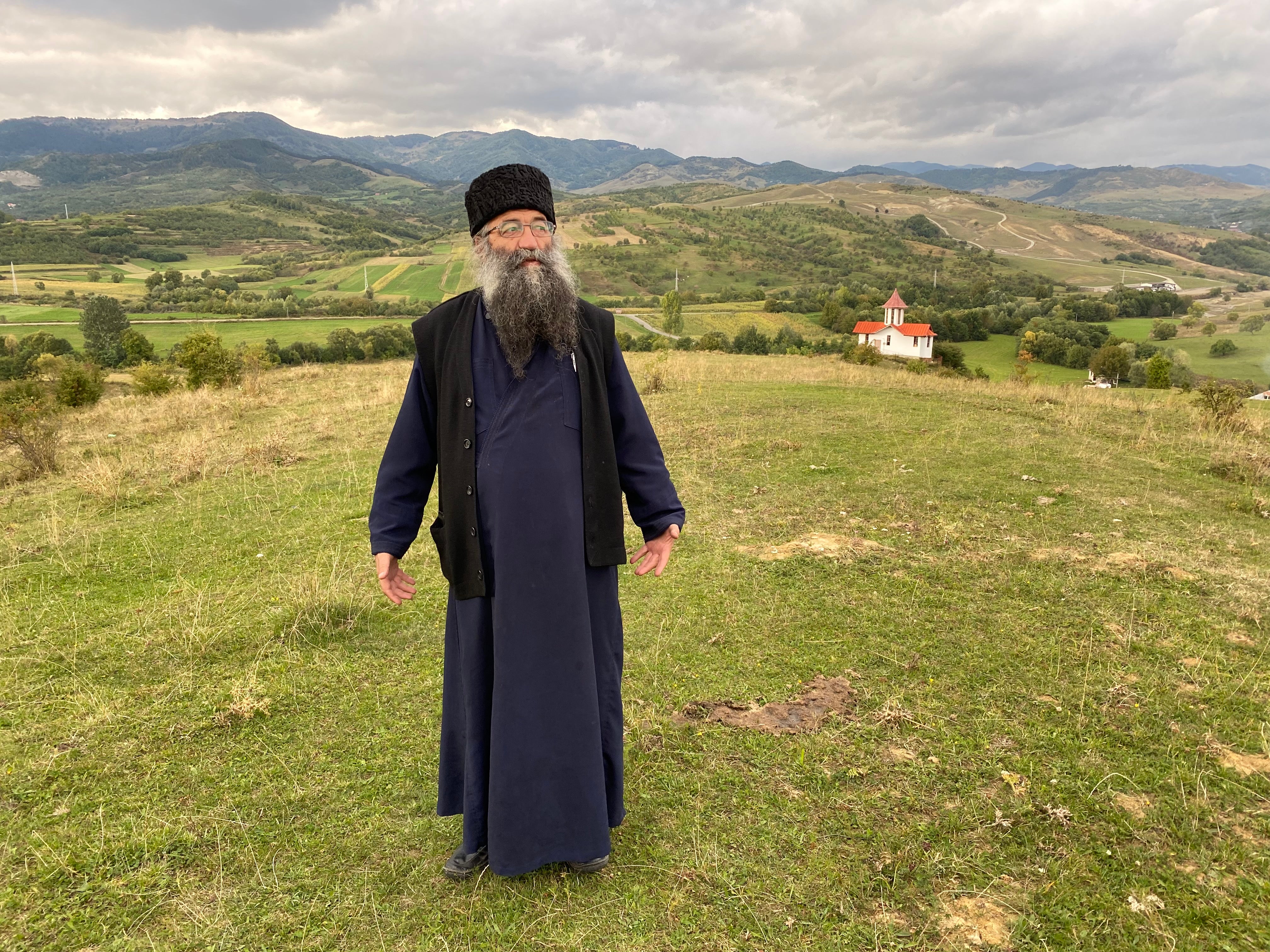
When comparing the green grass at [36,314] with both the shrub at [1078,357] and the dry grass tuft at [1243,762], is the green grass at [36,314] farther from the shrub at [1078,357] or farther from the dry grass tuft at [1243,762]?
the shrub at [1078,357]

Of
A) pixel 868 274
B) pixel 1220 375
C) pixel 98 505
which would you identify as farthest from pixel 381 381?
pixel 868 274

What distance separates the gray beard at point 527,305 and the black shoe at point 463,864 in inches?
79.3

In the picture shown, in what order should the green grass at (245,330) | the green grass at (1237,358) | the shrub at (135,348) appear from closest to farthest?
the shrub at (135,348)
the green grass at (1237,358)
the green grass at (245,330)

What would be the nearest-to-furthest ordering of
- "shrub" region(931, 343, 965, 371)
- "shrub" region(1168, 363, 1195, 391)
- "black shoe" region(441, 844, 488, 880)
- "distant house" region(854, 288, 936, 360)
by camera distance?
"black shoe" region(441, 844, 488, 880)
"shrub" region(1168, 363, 1195, 391)
"shrub" region(931, 343, 965, 371)
"distant house" region(854, 288, 936, 360)

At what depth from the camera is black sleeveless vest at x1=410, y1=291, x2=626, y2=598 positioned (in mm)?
2566

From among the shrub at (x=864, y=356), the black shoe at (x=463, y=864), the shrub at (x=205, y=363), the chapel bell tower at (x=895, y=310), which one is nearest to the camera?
the black shoe at (x=463, y=864)

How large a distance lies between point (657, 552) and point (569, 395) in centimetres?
83

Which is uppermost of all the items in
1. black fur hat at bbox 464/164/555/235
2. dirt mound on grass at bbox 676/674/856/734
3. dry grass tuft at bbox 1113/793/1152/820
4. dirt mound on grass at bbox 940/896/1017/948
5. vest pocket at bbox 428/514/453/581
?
black fur hat at bbox 464/164/555/235

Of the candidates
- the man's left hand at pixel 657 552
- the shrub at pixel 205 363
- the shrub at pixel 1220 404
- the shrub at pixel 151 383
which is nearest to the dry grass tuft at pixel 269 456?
the man's left hand at pixel 657 552

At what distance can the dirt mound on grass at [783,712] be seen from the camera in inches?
150

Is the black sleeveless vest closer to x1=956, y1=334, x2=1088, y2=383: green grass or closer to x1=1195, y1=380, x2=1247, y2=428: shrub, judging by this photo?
x1=1195, y1=380, x2=1247, y2=428: shrub

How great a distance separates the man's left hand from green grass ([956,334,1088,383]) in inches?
1481

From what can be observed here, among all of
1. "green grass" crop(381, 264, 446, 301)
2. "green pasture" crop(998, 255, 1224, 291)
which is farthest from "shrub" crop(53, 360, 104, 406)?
"green pasture" crop(998, 255, 1224, 291)

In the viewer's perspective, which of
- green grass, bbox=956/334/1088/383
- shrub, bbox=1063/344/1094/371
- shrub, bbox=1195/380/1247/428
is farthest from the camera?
shrub, bbox=1063/344/1094/371
